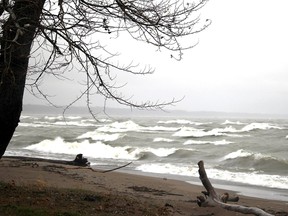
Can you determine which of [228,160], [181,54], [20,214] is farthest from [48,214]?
[228,160]

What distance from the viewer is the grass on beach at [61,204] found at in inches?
224

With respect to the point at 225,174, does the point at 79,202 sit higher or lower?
higher

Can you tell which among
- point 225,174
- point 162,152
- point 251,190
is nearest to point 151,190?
point 251,190

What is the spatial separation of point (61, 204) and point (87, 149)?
2221cm

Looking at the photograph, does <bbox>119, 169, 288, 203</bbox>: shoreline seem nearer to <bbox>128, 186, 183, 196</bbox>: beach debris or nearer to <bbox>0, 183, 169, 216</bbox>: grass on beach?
<bbox>128, 186, 183, 196</bbox>: beach debris

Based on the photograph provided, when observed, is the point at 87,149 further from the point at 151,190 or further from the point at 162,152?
the point at 151,190

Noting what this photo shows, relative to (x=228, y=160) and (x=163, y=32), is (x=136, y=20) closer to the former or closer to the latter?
(x=163, y=32)

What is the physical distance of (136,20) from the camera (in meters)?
5.98

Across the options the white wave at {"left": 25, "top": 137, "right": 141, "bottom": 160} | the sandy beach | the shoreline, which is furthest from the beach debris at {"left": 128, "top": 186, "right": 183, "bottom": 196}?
the white wave at {"left": 25, "top": 137, "right": 141, "bottom": 160}

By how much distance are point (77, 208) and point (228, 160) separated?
16417mm

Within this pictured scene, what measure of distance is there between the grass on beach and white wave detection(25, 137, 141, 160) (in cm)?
1674

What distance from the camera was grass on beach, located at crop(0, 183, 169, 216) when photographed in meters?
5.70

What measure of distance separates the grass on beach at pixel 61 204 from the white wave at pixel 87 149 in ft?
54.9

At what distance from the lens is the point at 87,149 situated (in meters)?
28.4
